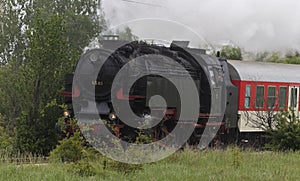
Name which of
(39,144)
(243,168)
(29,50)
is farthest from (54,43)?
(243,168)

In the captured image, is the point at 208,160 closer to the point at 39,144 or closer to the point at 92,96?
the point at 92,96

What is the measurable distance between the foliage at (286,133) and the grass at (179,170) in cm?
352

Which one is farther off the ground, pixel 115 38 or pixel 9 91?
pixel 115 38

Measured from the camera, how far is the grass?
8711 mm

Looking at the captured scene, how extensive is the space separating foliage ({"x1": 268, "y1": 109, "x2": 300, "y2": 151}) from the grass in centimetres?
352

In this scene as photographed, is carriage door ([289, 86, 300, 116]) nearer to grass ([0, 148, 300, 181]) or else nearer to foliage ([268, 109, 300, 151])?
foliage ([268, 109, 300, 151])

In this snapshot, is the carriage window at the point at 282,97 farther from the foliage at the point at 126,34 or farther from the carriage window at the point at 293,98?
the foliage at the point at 126,34

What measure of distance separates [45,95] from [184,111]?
12.7ft

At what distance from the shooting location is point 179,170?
31.8ft

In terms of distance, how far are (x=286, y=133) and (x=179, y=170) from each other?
6.57 m

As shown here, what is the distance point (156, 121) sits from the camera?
14.2 meters

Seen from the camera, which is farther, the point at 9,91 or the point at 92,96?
the point at 9,91

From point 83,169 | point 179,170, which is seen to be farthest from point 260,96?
point 83,169

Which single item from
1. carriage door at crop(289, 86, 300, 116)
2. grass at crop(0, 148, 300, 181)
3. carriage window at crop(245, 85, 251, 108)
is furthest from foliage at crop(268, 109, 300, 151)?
grass at crop(0, 148, 300, 181)
